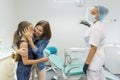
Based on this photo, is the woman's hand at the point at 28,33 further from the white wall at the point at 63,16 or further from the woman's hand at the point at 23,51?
the white wall at the point at 63,16

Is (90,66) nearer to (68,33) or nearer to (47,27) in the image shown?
(47,27)

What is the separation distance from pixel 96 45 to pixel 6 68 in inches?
69.7

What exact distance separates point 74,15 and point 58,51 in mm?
1162

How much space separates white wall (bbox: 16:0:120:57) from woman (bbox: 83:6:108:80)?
2.90 meters

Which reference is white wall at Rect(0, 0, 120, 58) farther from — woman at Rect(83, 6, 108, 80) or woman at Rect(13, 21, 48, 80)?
woman at Rect(13, 21, 48, 80)

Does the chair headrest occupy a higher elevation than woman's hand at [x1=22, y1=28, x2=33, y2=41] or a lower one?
lower

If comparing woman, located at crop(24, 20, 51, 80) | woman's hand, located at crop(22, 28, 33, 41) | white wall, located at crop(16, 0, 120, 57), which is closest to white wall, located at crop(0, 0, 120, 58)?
white wall, located at crop(16, 0, 120, 57)

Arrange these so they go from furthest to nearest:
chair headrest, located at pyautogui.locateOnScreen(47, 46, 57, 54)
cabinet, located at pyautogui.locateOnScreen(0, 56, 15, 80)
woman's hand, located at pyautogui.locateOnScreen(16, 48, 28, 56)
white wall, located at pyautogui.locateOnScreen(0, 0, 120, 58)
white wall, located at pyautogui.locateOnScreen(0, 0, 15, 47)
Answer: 1. white wall, located at pyautogui.locateOnScreen(0, 0, 120, 58)
2. chair headrest, located at pyautogui.locateOnScreen(47, 46, 57, 54)
3. white wall, located at pyautogui.locateOnScreen(0, 0, 15, 47)
4. cabinet, located at pyautogui.locateOnScreen(0, 56, 15, 80)
5. woman's hand, located at pyautogui.locateOnScreen(16, 48, 28, 56)

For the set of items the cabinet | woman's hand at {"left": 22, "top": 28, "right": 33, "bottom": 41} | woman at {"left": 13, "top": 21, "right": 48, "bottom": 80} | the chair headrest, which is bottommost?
the chair headrest

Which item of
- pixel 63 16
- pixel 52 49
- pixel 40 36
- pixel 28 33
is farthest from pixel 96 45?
pixel 63 16

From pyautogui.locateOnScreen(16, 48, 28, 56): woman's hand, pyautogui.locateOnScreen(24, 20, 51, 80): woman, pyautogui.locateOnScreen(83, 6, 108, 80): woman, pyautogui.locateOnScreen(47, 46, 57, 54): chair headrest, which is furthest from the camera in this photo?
pyautogui.locateOnScreen(47, 46, 57, 54): chair headrest

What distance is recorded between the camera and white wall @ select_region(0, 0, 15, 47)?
436 cm

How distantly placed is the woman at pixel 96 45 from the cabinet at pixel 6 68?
1484 millimetres

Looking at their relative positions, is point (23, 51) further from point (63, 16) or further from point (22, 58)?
point (63, 16)
